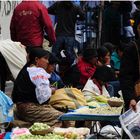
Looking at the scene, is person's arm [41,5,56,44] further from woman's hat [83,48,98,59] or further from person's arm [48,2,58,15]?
person's arm [48,2,58,15]

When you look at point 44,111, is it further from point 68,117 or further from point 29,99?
point 68,117

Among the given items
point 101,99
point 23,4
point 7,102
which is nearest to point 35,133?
point 7,102

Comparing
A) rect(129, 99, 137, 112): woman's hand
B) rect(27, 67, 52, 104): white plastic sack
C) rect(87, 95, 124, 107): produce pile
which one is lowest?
rect(87, 95, 124, 107): produce pile

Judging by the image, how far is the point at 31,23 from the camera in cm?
905

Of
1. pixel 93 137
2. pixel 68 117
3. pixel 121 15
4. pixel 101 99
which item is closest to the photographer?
pixel 93 137

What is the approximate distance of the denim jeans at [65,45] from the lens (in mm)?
10984

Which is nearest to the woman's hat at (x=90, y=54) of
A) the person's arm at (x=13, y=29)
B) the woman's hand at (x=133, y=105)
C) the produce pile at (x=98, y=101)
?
the produce pile at (x=98, y=101)

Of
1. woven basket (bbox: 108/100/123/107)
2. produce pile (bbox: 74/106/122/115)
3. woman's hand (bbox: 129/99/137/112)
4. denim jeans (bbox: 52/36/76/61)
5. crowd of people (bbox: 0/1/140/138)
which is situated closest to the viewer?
woman's hand (bbox: 129/99/137/112)

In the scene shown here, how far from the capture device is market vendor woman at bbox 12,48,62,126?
266 inches

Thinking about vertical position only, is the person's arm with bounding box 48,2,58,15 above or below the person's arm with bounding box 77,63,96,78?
above

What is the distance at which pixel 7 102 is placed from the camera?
668 centimetres

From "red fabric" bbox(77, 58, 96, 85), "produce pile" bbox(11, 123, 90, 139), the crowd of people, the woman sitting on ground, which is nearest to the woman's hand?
the crowd of people

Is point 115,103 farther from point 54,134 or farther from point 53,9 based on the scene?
point 53,9

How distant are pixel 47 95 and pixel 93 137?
1644mm
